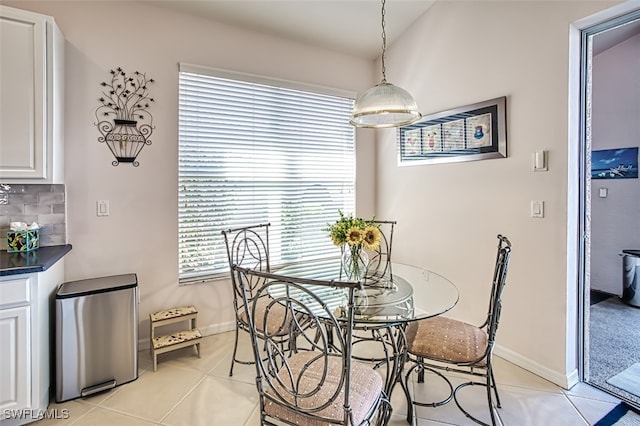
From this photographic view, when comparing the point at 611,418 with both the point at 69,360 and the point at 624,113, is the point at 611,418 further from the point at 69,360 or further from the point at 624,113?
the point at 69,360

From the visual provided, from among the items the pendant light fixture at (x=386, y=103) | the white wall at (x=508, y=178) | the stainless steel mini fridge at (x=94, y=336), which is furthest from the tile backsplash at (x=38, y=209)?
the white wall at (x=508, y=178)

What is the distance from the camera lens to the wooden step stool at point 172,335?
2.45 meters

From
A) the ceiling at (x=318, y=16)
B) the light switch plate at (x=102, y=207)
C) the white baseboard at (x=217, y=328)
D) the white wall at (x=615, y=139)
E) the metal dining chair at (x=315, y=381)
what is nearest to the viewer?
the metal dining chair at (x=315, y=381)

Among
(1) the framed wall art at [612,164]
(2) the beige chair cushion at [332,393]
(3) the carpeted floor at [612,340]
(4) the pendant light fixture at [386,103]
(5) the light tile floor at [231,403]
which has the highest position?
(4) the pendant light fixture at [386,103]

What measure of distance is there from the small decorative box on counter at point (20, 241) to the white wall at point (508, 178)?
10.3 feet

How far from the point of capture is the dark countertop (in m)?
1.76

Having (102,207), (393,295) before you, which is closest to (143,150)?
(102,207)

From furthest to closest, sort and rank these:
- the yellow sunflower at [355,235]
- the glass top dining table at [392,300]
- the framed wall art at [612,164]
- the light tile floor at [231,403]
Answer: the framed wall art at [612,164]
the yellow sunflower at [355,235]
the light tile floor at [231,403]
the glass top dining table at [392,300]

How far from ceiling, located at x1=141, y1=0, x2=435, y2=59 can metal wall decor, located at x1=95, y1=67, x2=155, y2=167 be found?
0.69 m

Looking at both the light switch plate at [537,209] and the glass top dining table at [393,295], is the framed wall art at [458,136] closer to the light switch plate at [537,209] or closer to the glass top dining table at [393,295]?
the light switch plate at [537,209]

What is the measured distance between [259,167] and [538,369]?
9.07 ft

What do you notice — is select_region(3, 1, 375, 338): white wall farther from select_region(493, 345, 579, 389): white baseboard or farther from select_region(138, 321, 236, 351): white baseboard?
select_region(493, 345, 579, 389): white baseboard

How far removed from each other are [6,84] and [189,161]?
1.21 metres

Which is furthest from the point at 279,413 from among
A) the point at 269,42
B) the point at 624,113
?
the point at 269,42
